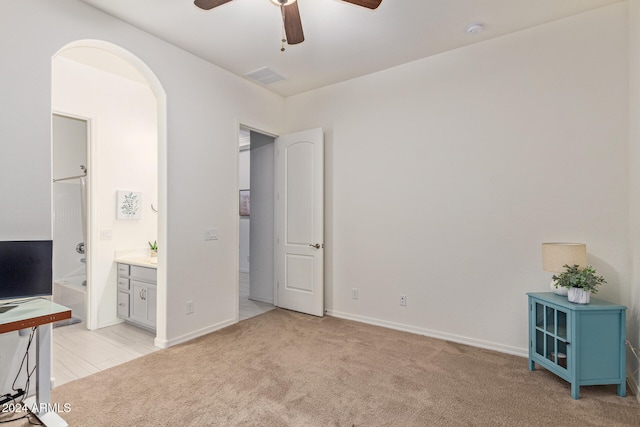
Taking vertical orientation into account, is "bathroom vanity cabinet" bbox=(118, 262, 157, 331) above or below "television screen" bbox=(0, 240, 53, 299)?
below

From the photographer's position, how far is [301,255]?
168 inches

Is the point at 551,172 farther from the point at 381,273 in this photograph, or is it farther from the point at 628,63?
the point at 381,273

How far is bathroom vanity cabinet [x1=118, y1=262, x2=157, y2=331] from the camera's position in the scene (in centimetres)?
349

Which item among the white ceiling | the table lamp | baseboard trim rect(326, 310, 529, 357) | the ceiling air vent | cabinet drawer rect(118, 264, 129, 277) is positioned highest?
the white ceiling

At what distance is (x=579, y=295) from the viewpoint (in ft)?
7.75

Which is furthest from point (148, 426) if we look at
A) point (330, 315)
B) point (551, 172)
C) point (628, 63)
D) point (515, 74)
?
point (628, 63)

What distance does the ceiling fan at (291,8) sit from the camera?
210cm

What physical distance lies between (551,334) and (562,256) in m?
0.59

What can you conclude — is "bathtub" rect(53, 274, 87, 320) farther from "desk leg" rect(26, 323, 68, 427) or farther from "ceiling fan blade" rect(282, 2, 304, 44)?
"ceiling fan blade" rect(282, 2, 304, 44)

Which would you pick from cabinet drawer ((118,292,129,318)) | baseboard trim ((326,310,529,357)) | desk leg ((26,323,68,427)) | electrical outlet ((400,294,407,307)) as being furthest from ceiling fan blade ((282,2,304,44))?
cabinet drawer ((118,292,129,318))

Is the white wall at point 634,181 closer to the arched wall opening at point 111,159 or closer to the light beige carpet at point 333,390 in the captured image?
the light beige carpet at point 333,390

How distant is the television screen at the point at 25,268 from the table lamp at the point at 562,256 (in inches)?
139

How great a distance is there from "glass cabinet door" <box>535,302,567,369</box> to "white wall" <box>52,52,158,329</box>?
429 centimetres

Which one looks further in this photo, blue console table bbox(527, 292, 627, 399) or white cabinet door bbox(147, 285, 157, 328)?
white cabinet door bbox(147, 285, 157, 328)
